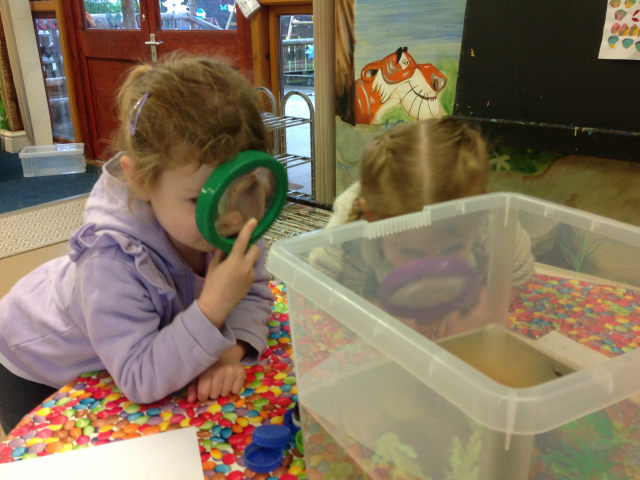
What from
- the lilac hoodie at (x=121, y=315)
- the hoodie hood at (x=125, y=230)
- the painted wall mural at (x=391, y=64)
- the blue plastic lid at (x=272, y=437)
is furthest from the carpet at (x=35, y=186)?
the blue plastic lid at (x=272, y=437)

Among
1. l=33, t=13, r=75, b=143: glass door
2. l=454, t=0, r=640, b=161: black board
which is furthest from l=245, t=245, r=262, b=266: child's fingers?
l=33, t=13, r=75, b=143: glass door

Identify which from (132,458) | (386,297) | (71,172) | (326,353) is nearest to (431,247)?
(386,297)

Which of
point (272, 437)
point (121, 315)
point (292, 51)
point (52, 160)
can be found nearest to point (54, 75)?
point (52, 160)

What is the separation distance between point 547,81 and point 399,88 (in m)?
0.51

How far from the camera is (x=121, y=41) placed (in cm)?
313

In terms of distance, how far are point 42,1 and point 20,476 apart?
401cm

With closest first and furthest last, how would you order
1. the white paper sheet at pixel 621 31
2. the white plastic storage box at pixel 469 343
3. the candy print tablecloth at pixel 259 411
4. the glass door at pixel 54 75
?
the white plastic storage box at pixel 469 343 < the candy print tablecloth at pixel 259 411 < the white paper sheet at pixel 621 31 < the glass door at pixel 54 75

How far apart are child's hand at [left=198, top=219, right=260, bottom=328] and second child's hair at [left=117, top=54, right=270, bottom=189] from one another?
0.10 meters

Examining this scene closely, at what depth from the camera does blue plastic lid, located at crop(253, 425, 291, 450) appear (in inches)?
18.9

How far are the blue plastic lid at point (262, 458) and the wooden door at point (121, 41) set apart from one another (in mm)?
2086

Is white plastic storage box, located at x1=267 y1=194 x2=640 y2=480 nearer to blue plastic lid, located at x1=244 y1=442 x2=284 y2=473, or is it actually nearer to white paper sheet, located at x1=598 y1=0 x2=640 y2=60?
blue plastic lid, located at x1=244 y1=442 x2=284 y2=473

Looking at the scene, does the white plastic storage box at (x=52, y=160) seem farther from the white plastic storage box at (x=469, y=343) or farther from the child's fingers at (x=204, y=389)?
the white plastic storage box at (x=469, y=343)

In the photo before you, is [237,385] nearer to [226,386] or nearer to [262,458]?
[226,386]

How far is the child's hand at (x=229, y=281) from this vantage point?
60cm
